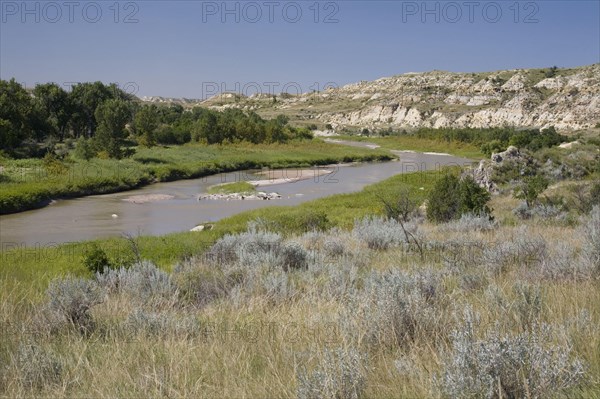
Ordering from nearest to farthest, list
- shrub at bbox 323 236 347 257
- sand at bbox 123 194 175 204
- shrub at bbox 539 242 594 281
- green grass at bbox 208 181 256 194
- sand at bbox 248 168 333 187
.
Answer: shrub at bbox 539 242 594 281, shrub at bbox 323 236 347 257, sand at bbox 123 194 175 204, green grass at bbox 208 181 256 194, sand at bbox 248 168 333 187

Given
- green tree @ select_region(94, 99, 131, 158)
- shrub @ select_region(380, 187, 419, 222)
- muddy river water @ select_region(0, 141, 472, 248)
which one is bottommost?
muddy river water @ select_region(0, 141, 472, 248)

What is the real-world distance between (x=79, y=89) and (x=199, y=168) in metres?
29.0

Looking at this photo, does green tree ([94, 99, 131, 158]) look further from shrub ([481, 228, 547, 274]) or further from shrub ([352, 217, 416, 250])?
shrub ([481, 228, 547, 274])

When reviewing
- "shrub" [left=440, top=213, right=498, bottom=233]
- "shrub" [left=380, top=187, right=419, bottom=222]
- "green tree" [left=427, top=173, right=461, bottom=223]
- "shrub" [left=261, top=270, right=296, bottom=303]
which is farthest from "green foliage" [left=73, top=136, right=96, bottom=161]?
"shrub" [left=261, top=270, right=296, bottom=303]

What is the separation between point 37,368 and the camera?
121 inches

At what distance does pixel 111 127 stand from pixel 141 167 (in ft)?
30.4

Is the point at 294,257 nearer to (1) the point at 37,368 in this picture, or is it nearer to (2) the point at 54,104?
(1) the point at 37,368

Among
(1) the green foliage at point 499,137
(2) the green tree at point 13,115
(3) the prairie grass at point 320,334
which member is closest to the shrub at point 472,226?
Result: (3) the prairie grass at point 320,334

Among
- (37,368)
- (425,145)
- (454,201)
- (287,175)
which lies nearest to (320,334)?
(37,368)

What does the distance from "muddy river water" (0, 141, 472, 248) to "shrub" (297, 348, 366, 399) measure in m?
19.2

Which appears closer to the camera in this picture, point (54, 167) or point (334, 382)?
point (334, 382)

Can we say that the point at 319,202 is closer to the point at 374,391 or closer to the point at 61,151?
the point at 374,391

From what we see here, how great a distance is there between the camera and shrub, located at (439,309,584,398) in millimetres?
2450

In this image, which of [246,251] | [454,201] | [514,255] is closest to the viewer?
[514,255]
